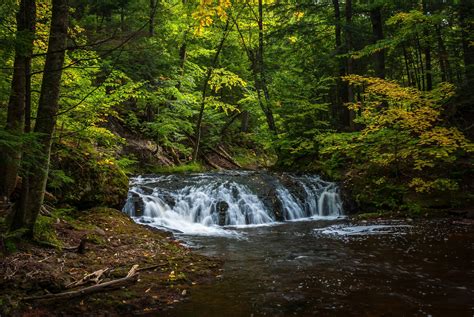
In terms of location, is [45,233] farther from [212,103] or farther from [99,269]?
[212,103]

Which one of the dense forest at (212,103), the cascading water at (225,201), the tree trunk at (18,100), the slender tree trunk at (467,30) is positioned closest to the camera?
the tree trunk at (18,100)

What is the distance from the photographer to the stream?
489 centimetres

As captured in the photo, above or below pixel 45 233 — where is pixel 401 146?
above

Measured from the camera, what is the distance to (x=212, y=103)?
21.0m

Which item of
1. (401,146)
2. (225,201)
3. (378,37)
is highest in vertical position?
(378,37)

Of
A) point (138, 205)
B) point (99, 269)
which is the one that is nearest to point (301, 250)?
point (99, 269)

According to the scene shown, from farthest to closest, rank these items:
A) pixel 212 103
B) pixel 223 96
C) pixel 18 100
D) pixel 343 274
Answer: pixel 223 96, pixel 212 103, pixel 18 100, pixel 343 274

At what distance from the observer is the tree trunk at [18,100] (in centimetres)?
551

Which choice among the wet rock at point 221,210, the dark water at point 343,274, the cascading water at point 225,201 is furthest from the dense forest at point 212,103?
the wet rock at point 221,210

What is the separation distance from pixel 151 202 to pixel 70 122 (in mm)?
4535

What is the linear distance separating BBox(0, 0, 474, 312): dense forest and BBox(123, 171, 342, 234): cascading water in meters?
0.97

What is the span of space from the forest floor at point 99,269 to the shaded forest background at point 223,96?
34.4 inches

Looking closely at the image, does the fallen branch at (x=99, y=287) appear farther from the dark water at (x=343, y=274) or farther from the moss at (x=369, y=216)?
the moss at (x=369, y=216)

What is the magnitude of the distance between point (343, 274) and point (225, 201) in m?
7.28
